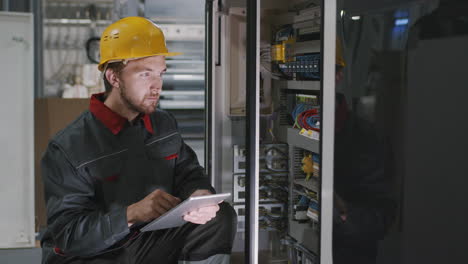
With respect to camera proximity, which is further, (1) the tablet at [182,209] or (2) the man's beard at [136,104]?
(2) the man's beard at [136,104]

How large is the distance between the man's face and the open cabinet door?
1.92m

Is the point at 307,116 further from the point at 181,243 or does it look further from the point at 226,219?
the point at 181,243

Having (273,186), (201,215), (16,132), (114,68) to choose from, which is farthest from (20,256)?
(201,215)

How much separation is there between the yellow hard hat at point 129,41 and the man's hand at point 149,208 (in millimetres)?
653

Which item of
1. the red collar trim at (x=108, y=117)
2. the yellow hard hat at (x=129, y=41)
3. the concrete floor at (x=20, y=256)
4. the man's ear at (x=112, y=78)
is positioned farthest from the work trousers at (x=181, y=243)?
the concrete floor at (x=20, y=256)

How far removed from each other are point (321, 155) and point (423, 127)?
46 cm

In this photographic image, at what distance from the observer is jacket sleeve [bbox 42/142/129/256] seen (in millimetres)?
2072

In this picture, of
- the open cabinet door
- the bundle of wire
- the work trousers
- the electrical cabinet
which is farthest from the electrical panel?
the open cabinet door

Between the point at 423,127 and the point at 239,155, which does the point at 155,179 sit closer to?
the point at 239,155

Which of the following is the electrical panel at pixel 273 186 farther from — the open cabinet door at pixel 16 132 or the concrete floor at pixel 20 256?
the open cabinet door at pixel 16 132

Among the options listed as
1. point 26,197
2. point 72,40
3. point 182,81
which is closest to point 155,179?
point 26,197

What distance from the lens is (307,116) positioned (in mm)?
2760

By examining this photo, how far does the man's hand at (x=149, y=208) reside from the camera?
6.78 ft

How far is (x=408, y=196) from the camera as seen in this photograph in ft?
4.16
